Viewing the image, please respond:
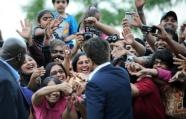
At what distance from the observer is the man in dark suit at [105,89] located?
7.06 meters

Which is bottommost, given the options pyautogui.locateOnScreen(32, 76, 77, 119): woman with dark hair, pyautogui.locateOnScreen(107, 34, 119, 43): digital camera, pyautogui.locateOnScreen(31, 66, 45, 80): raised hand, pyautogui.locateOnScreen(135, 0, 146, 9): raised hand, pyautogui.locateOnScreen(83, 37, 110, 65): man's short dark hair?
pyautogui.locateOnScreen(32, 76, 77, 119): woman with dark hair

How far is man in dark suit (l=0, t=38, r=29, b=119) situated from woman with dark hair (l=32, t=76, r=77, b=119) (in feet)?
2.88

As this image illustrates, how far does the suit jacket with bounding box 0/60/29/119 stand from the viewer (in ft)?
22.0

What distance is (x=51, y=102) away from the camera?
8484 millimetres

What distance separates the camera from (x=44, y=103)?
333 inches

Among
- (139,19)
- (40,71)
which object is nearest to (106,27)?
(139,19)

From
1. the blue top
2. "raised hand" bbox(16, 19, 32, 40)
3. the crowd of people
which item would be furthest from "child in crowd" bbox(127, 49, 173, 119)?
the blue top

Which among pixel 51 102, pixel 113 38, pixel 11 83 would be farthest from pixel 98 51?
pixel 113 38

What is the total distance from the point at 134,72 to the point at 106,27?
1730 millimetres

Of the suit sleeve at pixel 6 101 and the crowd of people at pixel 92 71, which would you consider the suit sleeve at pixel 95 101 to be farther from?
the suit sleeve at pixel 6 101

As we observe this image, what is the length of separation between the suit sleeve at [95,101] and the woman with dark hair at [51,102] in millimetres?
1020

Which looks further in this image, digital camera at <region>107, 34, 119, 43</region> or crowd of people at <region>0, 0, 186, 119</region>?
digital camera at <region>107, 34, 119, 43</region>

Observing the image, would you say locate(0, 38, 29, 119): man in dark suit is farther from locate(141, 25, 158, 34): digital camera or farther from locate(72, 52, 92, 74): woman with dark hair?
locate(141, 25, 158, 34): digital camera

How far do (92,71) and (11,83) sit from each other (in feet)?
3.79
